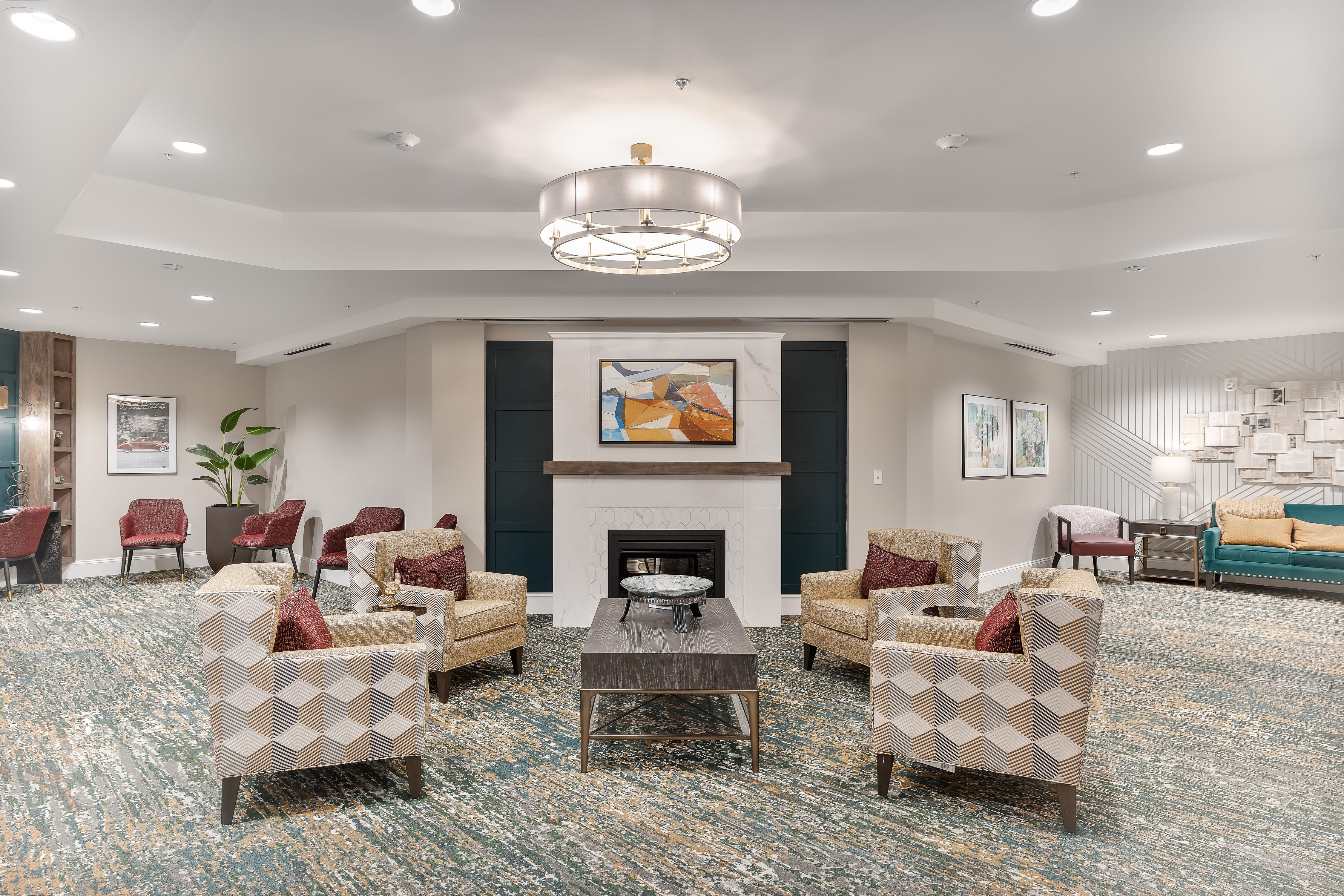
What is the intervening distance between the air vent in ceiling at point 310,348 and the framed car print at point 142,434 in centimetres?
181

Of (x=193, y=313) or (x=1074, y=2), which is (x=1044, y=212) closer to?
(x=1074, y=2)

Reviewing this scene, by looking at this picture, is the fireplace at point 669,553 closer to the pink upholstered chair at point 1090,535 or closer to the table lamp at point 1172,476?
the pink upholstered chair at point 1090,535

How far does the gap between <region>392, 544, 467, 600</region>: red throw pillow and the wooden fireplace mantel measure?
4.41ft

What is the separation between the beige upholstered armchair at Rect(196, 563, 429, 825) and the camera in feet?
8.43

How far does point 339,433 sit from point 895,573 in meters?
5.95

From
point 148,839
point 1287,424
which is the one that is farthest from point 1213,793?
point 1287,424

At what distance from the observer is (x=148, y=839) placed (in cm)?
250

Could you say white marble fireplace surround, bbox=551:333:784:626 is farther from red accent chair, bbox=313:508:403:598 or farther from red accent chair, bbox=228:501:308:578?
red accent chair, bbox=228:501:308:578

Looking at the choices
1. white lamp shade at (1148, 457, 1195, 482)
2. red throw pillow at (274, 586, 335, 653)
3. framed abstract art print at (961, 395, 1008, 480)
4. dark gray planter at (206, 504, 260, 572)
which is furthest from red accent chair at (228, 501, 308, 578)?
white lamp shade at (1148, 457, 1195, 482)

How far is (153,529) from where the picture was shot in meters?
7.84

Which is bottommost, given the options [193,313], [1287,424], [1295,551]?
[1295,551]

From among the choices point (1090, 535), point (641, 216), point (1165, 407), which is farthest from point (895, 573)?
point (1165, 407)

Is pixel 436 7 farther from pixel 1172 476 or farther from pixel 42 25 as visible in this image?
pixel 1172 476

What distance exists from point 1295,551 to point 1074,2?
6835 mm
